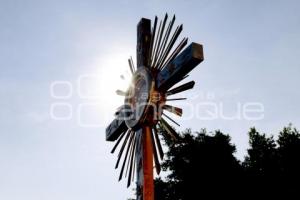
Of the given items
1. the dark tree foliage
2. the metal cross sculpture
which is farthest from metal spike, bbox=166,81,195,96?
the dark tree foliage

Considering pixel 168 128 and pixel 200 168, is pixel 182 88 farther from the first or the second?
pixel 200 168

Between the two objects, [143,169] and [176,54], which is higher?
[176,54]

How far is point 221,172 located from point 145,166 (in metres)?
17.3

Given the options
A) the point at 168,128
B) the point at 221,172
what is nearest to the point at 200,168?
the point at 221,172

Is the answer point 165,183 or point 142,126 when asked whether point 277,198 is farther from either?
point 142,126

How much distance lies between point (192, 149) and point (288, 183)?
21.6ft

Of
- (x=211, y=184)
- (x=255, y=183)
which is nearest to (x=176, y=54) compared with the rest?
(x=211, y=184)

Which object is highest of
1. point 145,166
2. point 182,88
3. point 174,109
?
point 182,88

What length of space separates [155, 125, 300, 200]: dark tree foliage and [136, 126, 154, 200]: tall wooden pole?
16044 millimetres

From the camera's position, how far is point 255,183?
21.9 metres

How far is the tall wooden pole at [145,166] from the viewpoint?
4680 millimetres

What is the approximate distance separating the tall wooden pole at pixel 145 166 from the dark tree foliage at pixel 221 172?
16.0 m

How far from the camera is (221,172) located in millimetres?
21141

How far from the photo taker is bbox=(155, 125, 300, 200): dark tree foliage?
20.6 m
